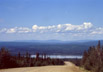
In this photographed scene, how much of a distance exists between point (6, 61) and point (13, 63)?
9.01 ft

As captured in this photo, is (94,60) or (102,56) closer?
(102,56)

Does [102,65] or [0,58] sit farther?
[0,58]

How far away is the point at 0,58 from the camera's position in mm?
35031

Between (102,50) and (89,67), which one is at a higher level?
(102,50)

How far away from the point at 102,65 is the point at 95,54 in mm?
4619

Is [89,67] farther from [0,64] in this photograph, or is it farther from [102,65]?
[0,64]

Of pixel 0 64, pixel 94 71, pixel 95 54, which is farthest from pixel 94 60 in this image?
pixel 0 64

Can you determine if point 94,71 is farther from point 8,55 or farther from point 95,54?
point 8,55

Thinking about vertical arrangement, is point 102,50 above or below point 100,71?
above

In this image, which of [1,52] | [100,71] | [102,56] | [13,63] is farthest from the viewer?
[13,63]

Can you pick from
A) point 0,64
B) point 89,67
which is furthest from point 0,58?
point 89,67

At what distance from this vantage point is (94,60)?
32.9 meters

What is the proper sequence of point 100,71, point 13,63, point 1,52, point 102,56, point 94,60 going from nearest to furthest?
point 100,71 < point 102,56 < point 94,60 < point 1,52 < point 13,63

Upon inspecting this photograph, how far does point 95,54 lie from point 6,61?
44.9 feet
